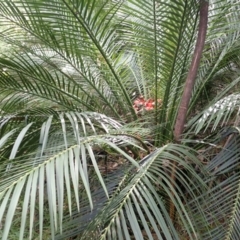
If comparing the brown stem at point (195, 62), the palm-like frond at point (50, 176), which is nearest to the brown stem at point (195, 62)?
the brown stem at point (195, 62)

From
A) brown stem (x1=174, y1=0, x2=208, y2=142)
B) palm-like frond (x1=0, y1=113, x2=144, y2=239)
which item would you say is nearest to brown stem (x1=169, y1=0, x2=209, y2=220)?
brown stem (x1=174, y1=0, x2=208, y2=142)

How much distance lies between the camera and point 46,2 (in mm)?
→ 1482

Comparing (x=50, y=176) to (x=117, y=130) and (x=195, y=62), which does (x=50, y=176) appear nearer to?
(x=117, y=130)

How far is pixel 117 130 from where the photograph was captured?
3.87 feet

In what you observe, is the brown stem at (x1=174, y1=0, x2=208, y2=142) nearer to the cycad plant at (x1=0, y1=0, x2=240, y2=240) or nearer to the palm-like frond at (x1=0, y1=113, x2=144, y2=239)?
the cycad plant at (x1=0, y1=0, x2=240, y2=240)

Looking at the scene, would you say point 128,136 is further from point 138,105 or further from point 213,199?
point 138,105

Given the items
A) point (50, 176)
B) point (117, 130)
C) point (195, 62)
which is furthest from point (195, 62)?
point (50, 176)

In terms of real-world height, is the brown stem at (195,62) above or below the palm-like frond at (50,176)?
above

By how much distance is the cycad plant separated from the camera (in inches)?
37.7

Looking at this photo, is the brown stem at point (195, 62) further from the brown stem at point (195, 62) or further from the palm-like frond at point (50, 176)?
the palm-like frond at point (50, 176)

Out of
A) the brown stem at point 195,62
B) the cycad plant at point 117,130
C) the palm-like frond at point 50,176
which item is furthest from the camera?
the brown stem at point 195,62

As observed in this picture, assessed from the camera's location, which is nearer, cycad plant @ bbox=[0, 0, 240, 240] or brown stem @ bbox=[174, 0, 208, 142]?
cycad plant @ bbox=[0, 0, 240, 240]

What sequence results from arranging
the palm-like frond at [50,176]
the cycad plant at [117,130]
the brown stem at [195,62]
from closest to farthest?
1. the palm-like frond at [50,176]
2. the cycad plant at [117,130]
3. the brown stem at [195,62]

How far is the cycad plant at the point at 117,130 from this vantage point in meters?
0.96
